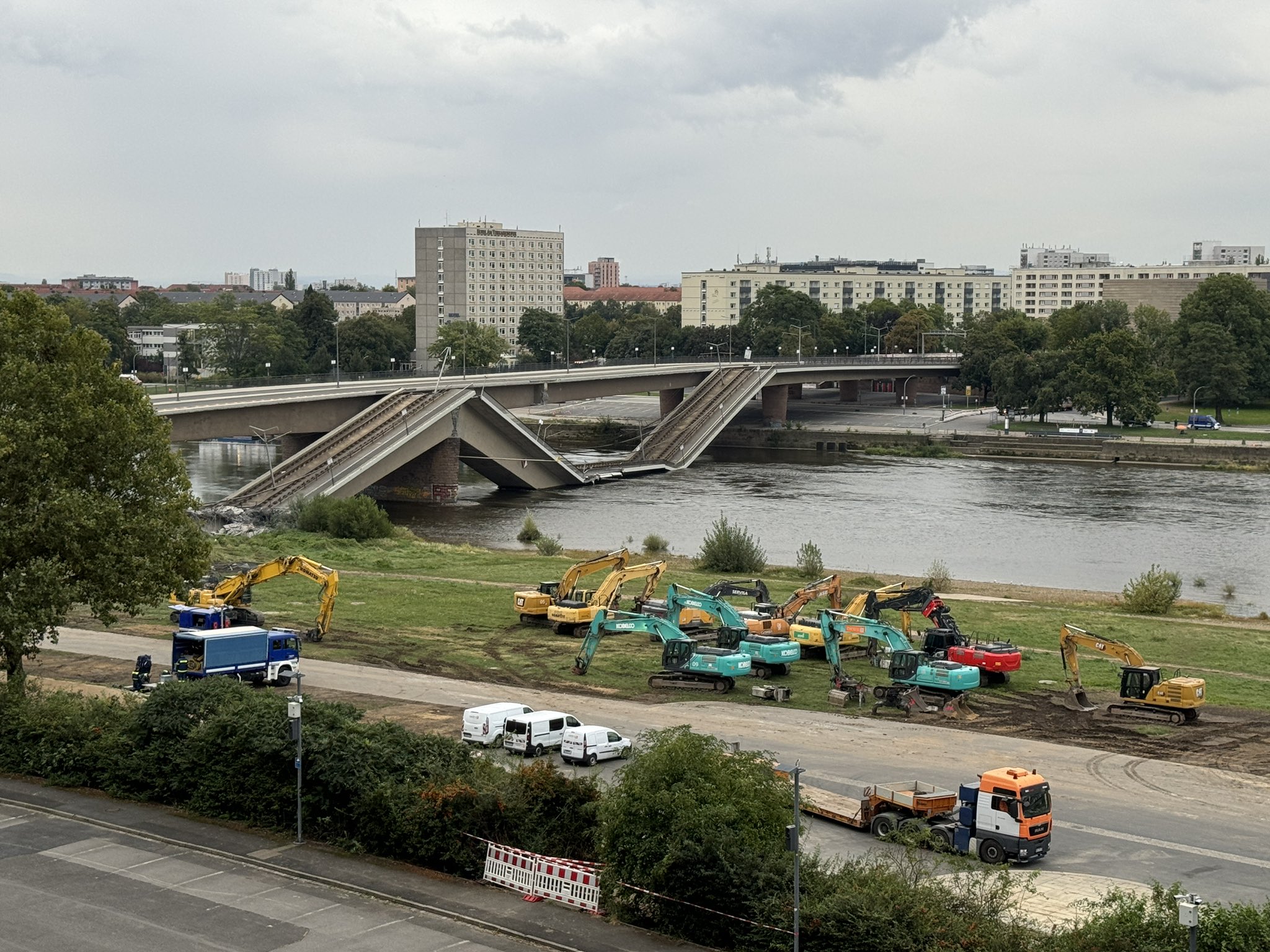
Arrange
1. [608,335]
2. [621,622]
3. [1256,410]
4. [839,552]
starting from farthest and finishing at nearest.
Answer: [608,335] < [1256,410] < [839,552] < [621,622]

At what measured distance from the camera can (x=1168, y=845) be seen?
918 inches

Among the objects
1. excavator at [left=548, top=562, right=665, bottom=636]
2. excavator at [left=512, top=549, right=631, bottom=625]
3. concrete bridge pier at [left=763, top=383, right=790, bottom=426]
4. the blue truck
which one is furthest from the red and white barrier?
concrete bridge pier at [left=763, top=383, right=790, bottom=426]

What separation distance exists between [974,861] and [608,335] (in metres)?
165

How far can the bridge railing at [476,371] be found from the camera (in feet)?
259

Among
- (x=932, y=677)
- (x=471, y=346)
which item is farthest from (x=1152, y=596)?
(x=471, y=346)

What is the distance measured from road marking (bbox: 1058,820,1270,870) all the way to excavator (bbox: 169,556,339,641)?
20.7 m

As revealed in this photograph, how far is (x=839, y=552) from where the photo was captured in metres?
60.4

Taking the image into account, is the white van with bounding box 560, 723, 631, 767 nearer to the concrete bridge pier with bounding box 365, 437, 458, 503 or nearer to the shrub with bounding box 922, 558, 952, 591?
the shrub with bounding box 922, 558, 952, 591

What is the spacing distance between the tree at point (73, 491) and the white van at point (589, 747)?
30.9 feet

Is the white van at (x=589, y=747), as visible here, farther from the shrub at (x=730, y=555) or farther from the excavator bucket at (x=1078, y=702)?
the shrub at (x=730, y=555)

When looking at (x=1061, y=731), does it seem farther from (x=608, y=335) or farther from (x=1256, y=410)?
(x=608, y=335)

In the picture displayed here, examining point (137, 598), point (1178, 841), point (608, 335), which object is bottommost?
point (1178, 841)

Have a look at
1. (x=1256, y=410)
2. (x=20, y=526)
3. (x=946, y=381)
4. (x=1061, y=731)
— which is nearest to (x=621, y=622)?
(x=1061, y=731)

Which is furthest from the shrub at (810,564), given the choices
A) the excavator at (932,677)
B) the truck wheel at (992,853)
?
the truck wheel at (992,853)
